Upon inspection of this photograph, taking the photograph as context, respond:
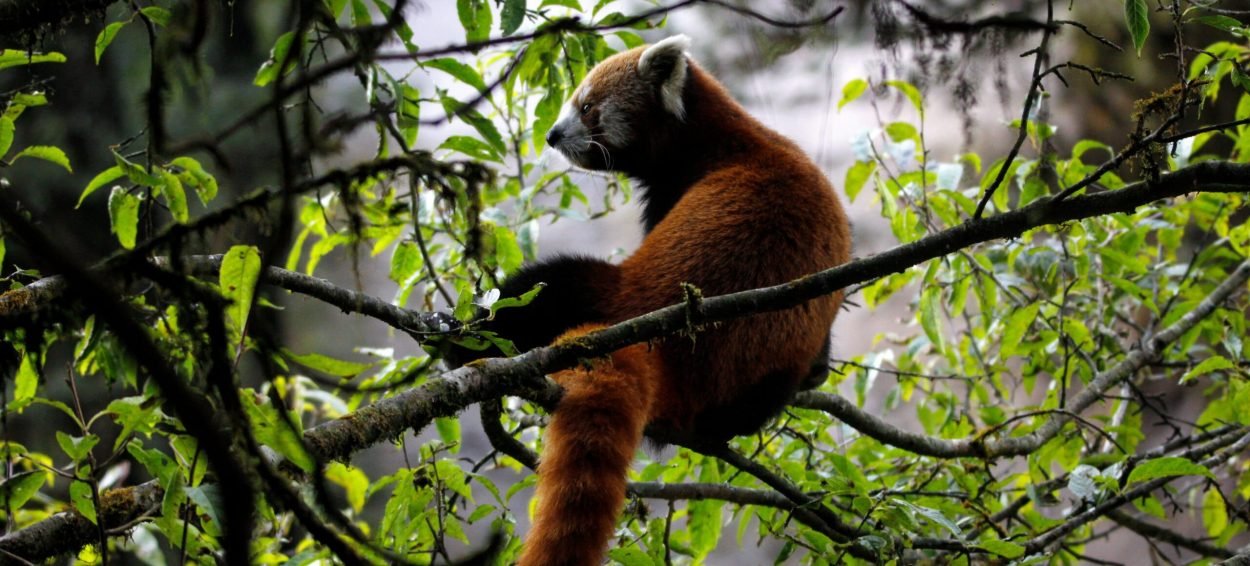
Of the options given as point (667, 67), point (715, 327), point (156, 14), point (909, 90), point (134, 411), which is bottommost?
point (134, 411)

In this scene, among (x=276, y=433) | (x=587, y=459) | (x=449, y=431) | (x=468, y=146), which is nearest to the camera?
(x=276, y=433)

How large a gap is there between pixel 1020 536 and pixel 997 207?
1.10 metres

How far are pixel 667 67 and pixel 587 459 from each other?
84.2 inches

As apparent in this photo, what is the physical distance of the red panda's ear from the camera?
3.54 meters

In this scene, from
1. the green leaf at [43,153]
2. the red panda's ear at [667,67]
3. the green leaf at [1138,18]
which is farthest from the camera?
the red panda's ear at [667,67]

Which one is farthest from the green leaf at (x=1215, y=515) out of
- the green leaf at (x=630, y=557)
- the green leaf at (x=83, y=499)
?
the green leaf at (x=83, y=499)

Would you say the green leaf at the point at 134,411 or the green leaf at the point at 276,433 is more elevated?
the green leaf at the point at 134,411

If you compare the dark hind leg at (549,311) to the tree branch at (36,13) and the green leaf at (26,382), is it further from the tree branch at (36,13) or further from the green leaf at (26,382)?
the tree branch at (36,13)

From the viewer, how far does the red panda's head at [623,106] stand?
11.7 feet

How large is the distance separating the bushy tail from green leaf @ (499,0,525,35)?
769mm

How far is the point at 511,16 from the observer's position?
6.80ft

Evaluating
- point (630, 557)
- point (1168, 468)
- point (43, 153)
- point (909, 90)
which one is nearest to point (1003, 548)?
point (1168, 468)

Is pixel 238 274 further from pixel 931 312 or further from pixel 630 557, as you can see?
pixel 931 312

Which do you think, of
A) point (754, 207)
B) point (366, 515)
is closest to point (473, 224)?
point (754, 207)
